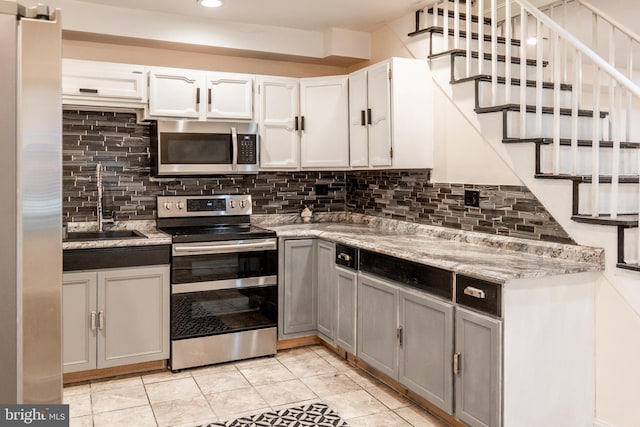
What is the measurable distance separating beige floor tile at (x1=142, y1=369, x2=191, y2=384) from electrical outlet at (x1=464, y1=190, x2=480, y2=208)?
2201 mm

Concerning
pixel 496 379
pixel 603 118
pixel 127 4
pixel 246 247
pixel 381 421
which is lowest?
pixel 381 421

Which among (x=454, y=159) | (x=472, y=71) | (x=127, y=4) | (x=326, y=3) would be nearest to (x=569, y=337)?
(x=454, y=159)

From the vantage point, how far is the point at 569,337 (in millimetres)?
2561

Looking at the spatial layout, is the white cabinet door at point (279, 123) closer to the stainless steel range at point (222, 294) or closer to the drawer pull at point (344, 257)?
the stainless steel range at point (222, 294)

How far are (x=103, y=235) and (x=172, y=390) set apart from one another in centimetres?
124

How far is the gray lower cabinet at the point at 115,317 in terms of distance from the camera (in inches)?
132

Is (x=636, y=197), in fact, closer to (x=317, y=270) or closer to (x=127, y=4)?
(x=317, y=270)

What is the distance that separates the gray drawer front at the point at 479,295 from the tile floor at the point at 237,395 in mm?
787

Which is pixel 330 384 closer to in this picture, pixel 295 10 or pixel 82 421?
pixel 82 421

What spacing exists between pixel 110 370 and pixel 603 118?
11.6ft

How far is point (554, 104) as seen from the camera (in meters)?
2.80

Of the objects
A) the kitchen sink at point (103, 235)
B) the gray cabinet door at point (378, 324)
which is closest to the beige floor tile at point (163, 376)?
the kitchen sink at point (103, 235)

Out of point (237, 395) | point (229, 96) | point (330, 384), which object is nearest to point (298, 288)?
point (330, 384)

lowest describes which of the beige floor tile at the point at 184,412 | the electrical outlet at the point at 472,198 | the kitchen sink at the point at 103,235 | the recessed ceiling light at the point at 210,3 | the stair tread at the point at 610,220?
the beige floor tile at the point at 184,412
